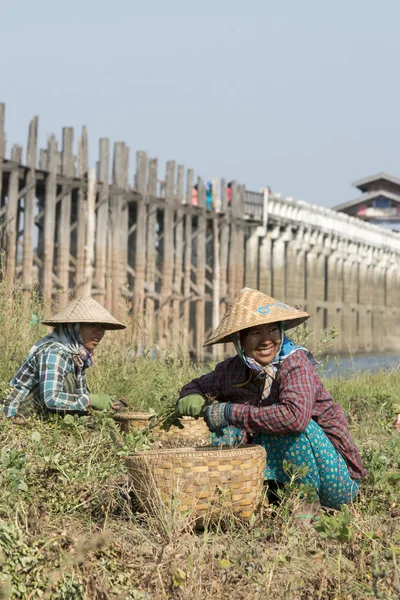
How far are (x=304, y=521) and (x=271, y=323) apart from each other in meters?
0.86

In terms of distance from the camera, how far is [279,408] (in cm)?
374

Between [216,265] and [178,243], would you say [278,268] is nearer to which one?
[216,265]

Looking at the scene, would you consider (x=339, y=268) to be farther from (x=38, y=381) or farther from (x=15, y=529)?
(x=15, y=529)

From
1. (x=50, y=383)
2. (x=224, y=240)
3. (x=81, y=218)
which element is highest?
(x=224, y=240)

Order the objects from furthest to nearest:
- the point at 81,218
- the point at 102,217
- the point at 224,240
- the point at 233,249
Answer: the point at 233,249 < the point at 224,240 < the point at 102,217 < the point at 81,218

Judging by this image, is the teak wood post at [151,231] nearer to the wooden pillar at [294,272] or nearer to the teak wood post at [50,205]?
the teak wood post at [50,205]

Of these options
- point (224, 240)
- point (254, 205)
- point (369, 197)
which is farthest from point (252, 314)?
point (369, 197)

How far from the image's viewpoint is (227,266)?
1956cm

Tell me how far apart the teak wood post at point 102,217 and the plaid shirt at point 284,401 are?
34.4 feet

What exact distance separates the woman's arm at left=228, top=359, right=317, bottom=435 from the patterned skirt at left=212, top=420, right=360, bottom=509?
94 millimetres

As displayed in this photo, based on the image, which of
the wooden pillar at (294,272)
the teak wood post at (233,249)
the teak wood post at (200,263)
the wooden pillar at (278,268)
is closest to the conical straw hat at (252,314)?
the teak wood post at (200,263)

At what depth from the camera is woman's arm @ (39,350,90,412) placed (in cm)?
494

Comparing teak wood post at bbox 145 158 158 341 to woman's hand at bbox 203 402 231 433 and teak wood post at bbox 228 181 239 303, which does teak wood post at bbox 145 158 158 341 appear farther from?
woman's hand at bbox 203 402 231 433

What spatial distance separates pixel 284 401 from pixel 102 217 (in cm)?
1145
